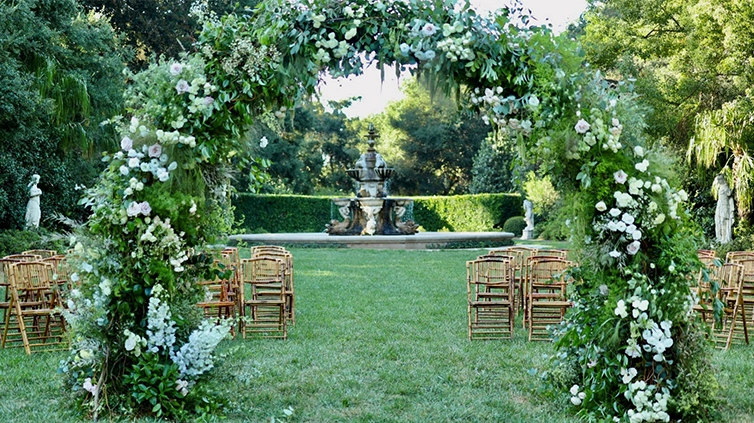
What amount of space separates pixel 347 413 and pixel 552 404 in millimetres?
1389

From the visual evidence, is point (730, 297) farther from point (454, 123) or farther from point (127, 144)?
point (127, 144)

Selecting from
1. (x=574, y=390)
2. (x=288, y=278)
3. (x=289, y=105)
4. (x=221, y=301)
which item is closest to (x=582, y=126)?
(x=574, y=390)

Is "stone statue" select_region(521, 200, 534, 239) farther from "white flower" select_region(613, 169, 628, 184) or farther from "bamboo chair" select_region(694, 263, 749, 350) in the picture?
"white flower" select_region(613, 169, 628, 184)

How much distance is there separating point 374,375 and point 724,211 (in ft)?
41.4

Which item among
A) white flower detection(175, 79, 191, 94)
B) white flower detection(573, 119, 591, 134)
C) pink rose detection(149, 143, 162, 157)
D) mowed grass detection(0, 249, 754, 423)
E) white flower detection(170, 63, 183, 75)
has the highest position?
white flower detection(170, 63, 183, 75)

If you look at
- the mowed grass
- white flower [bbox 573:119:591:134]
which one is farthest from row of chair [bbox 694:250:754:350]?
white flower [bbox 573:119:591:134]

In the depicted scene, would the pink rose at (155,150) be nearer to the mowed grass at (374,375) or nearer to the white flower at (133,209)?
the white flower at (133,209)

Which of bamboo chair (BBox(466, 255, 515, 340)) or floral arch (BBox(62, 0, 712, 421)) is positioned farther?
bamboo chair (BBox(466, 255, 515, 340))

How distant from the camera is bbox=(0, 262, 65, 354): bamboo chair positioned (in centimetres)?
661

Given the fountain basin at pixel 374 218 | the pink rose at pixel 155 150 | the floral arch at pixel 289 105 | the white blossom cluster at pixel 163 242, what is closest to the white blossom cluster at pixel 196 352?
the floral arch at pixel 289 105

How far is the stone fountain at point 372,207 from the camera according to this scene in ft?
71.6

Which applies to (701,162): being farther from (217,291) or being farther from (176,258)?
(176,258)

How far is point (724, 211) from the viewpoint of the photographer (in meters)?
15.9

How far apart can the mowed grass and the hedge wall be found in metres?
19.0
